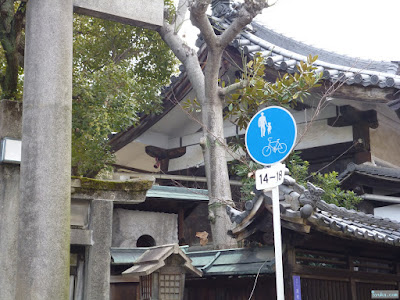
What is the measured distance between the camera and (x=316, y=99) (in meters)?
14.0

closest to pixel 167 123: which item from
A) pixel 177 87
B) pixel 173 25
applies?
pixel 177 87

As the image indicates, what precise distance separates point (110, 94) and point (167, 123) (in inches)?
201

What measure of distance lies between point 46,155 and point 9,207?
1.58 m

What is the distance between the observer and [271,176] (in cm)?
541

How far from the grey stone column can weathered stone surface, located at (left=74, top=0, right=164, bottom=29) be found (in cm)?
45

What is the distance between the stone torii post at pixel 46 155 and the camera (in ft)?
18.8

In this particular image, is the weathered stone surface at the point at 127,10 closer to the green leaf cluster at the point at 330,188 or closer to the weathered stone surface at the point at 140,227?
the green leaf cluster at the point at 330,188

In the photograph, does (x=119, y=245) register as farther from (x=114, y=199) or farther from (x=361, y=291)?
(x=361, y=291)

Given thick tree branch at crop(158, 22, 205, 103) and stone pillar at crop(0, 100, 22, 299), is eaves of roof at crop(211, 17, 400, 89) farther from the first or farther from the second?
stone pillar at crop(0, 100, 22, 299)

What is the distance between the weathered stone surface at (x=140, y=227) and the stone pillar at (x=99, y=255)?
4.60 m

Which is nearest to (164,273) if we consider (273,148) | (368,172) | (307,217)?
(307,217)

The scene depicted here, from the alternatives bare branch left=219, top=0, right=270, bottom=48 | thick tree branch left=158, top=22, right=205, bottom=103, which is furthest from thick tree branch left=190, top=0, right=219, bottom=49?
thick tree branch left=158, top=22, right=205, bottom=103

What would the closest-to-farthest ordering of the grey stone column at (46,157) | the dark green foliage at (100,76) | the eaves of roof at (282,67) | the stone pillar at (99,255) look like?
the grey stone column at (46,157), the stone pillar at (99,255), the dark green foliage at (100,76), the eaves of roof at (282,67)

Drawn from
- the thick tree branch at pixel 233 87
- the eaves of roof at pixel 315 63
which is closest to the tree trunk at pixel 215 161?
the thick tree branch at pixel 233 87
